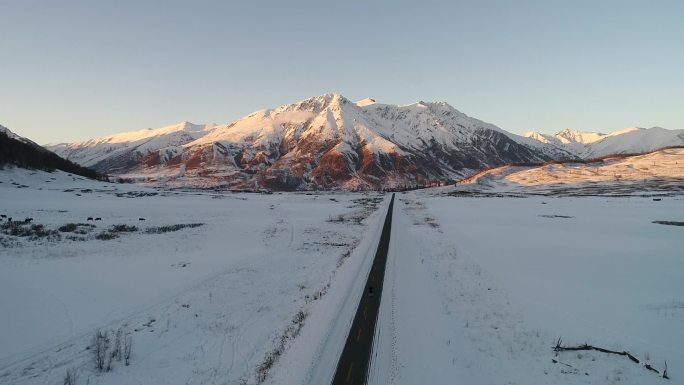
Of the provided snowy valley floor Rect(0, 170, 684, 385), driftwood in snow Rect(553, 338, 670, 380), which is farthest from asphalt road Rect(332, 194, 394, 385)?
driftwood in snow Rect(553, 338, 670, 380)

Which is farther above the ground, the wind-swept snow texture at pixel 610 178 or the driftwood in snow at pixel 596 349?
the wind-swept snow texture at pixel 610 178

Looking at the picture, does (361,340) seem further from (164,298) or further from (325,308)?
(164,298)

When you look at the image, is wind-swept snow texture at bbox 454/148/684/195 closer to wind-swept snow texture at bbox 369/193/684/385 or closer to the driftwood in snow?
wind-swept snow texture at bbox 369/193/684/385

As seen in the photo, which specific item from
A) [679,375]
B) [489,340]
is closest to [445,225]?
[489,340]

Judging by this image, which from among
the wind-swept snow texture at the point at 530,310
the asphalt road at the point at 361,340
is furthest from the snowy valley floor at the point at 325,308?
the asphalt road at the point at 361,340

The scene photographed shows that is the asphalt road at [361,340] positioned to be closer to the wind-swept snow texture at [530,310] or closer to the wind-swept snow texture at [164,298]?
the wind-swept snow texture at [530,310]

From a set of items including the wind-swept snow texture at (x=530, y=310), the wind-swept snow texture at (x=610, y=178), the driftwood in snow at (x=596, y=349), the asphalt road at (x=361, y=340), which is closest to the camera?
the driftwood in snow at (x=596, y=349)

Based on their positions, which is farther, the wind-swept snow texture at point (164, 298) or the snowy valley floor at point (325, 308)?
the snowy valley floor at point (325, 308)

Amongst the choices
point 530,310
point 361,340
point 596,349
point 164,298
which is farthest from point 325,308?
point 596,349
